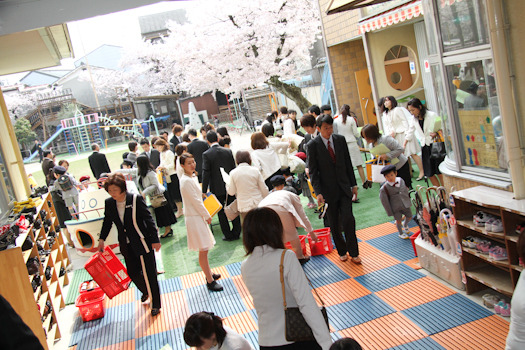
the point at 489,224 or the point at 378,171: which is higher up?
the point at 378,171

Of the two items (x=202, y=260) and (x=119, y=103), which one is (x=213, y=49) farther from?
(x=119, y=103)

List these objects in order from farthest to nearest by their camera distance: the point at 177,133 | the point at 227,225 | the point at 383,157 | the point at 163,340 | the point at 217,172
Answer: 1. the point at 177,133
2. the point at 227,225
3. the point at 217,172
4. the point at 383,157
5. the point at 163,340

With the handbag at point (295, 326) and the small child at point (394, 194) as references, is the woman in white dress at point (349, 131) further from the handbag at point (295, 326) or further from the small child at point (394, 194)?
the handbag at point (295, 326)

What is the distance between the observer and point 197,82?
82.9 feet

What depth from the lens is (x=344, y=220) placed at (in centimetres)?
605

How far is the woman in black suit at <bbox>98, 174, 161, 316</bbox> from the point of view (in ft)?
18.6

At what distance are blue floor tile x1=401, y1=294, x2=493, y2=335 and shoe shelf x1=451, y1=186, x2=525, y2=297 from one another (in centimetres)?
20

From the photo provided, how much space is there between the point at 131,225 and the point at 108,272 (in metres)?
0.74

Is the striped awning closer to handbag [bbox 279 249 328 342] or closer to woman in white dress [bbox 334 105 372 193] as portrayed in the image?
woman in white dress [bbox 334 105 372 193]

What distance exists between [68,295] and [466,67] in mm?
6404

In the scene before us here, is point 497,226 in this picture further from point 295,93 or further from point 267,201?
point 295,93

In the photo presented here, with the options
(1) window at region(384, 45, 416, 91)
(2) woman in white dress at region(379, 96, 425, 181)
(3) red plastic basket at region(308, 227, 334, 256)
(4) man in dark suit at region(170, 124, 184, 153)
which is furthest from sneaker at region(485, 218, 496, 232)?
(1) window at region(384, 45, 416, 91)

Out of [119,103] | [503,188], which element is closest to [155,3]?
[503,188]

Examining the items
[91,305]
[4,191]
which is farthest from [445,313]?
[4,191]
